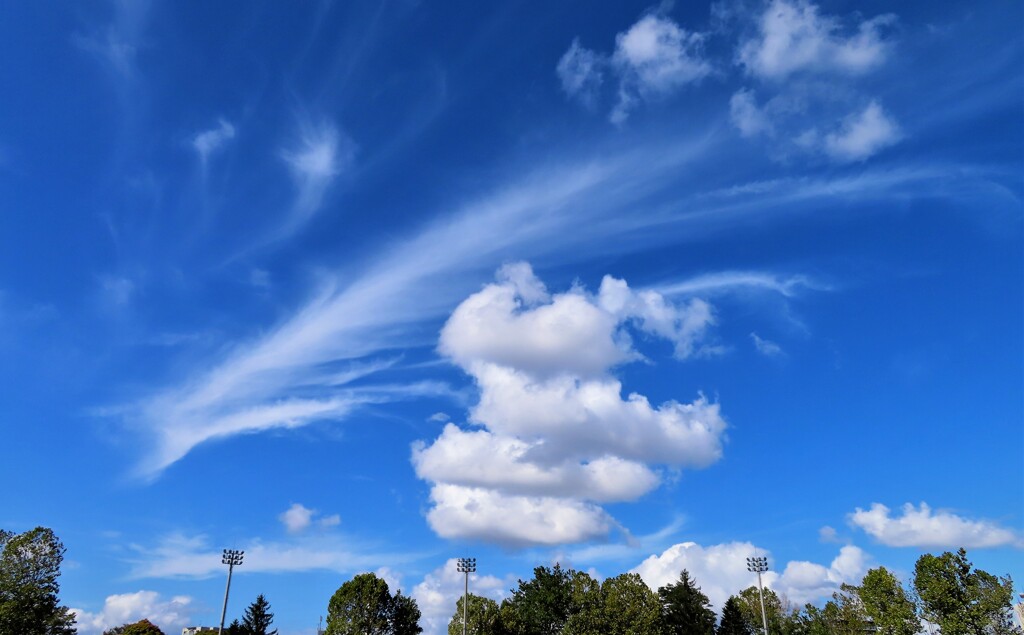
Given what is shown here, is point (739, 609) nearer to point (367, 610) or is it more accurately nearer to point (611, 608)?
point (611, 608)

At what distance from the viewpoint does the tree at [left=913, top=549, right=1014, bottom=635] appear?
6297cm

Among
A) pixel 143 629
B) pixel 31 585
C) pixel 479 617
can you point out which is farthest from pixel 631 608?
pixel 143 629

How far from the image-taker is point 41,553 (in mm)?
62562

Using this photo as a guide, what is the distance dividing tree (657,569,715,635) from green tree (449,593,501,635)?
90.1 feet

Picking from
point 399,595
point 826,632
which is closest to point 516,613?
point 399,595

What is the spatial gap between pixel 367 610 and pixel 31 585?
36.2m

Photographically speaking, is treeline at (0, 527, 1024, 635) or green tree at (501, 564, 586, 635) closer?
treeline at (0, 527, 1024, 635)

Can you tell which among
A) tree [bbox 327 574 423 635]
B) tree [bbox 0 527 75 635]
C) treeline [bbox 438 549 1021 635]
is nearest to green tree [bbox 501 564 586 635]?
treeline [bbox 438 549 1021 635]

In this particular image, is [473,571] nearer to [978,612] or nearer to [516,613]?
[516,613]

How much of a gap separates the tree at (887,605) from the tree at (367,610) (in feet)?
182

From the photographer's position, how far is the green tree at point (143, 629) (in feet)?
404

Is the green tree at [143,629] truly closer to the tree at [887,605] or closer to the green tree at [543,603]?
the green tree at [543,603]

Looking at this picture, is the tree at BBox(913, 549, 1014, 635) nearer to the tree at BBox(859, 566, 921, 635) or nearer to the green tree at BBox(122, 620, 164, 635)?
the tree at BBox(859, 566, 921, 635)

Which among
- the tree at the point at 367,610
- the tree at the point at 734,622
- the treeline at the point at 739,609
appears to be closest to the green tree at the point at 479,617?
the treeline at the point at 739,609
